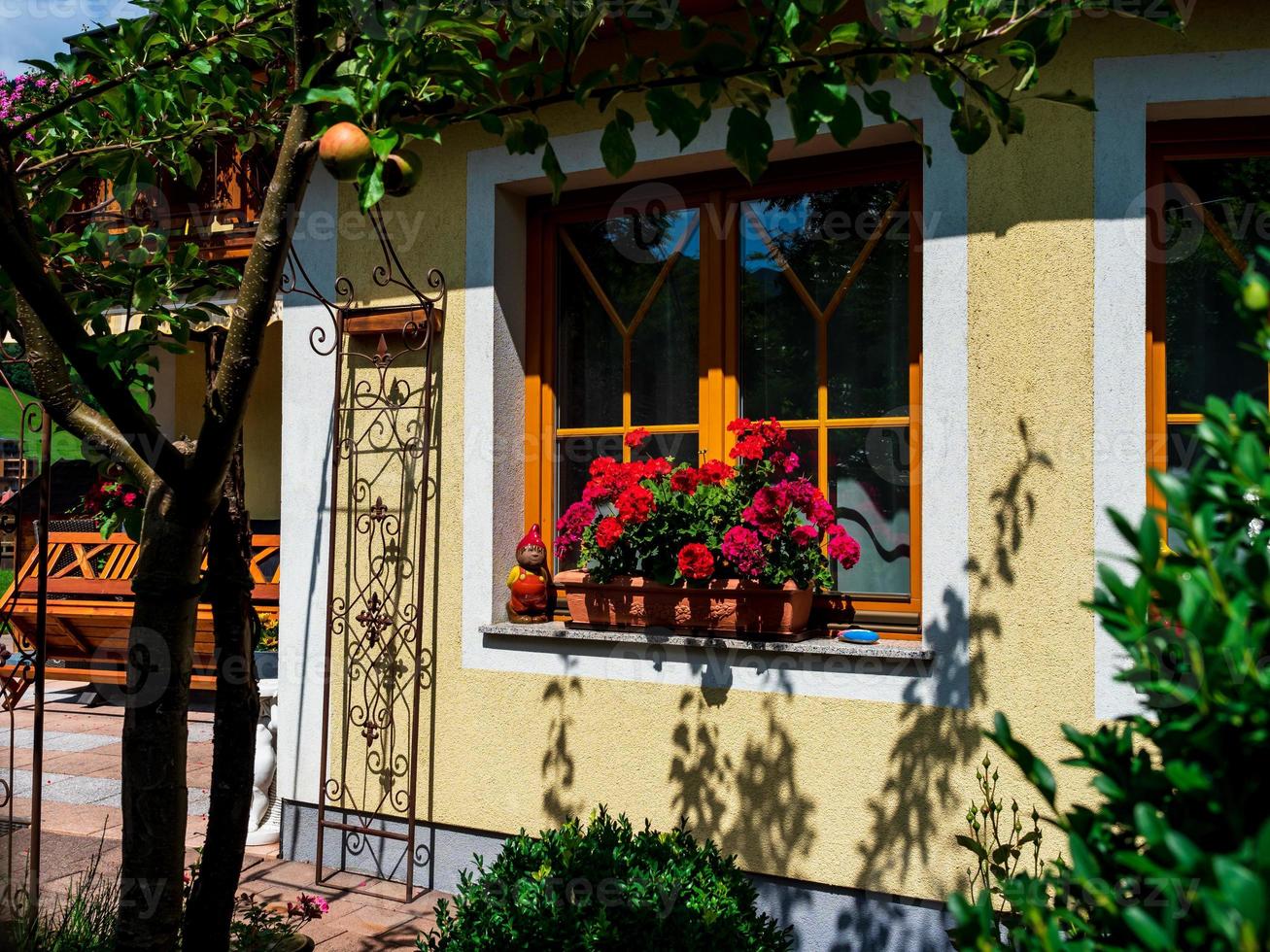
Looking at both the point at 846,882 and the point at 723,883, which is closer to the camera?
the point at 723,883

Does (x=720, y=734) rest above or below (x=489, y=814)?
above

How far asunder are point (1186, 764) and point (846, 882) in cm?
291

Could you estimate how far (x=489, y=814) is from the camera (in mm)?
4602

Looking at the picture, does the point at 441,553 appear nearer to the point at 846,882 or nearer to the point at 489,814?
the point at 489,814

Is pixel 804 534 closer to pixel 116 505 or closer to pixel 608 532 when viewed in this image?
pixel 608 532

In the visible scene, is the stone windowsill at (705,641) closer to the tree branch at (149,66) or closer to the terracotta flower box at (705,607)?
the terracotta flower box at (705,607)

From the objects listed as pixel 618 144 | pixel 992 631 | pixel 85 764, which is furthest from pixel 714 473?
pixel 85 764

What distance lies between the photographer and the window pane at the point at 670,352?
180 inches

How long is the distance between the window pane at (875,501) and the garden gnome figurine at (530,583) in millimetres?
1271

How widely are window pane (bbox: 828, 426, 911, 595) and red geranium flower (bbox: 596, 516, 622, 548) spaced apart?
873 millimetres

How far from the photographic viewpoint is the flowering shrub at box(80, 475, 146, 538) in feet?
8.95

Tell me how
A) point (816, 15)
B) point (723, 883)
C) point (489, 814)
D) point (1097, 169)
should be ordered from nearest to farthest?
point (816, 15) → point (723, 883) → point (1097, 169) → point (489, 814)

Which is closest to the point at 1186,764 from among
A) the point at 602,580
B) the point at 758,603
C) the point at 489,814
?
the point at 758,603

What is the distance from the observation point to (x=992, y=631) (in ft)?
12.0
